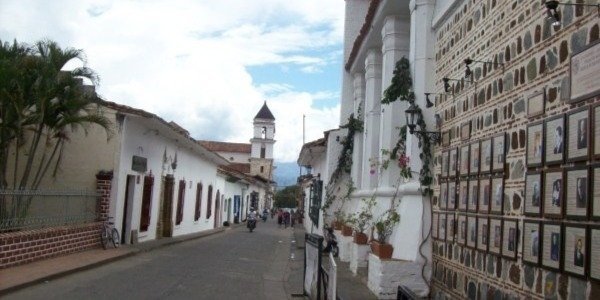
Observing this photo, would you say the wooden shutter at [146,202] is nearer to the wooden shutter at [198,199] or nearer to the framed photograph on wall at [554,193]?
the wooden shutter at [198,199]

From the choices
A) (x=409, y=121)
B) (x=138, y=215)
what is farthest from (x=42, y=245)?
(x=409, y=121)

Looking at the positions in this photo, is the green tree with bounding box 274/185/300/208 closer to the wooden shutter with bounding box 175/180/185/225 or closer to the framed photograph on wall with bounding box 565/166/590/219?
the wooden shutter with bounding box 175/180/185/225

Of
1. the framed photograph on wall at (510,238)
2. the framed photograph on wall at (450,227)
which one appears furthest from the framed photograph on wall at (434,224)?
the framed photograph on wall at (510,238)

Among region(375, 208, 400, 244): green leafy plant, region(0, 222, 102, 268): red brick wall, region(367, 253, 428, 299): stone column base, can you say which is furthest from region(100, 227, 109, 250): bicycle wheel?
region(367, 253, 428, 299): stone column base

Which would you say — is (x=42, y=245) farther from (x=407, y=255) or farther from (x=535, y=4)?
(x=535, y=4)

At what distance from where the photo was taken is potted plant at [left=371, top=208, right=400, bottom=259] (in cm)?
882

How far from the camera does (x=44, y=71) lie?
43.0ft

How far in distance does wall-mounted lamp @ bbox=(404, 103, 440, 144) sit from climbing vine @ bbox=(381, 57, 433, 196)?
0.11 ft

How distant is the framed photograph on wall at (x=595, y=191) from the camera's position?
163 inches

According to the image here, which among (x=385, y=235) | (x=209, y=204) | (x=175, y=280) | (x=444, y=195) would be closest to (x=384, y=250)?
(x=385, y=235)

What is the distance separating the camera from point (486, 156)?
21.0 ft

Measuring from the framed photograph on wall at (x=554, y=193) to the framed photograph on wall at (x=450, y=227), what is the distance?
8.24 feet

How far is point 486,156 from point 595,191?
2.25m

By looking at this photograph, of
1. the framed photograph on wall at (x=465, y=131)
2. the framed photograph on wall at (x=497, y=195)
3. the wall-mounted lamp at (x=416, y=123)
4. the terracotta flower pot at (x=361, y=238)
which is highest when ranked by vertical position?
the wall-mounted lamp at (x=416, y=123)
